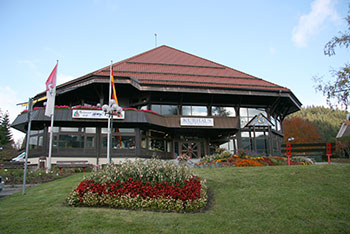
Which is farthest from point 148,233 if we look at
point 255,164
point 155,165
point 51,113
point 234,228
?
point 51,113

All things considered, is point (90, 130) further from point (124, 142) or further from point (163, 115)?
point (163, 115)

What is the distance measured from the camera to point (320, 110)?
306 feet

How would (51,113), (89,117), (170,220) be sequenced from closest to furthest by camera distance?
(170,220)
(51,113)
(89,117)

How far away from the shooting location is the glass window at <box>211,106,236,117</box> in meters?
27.8

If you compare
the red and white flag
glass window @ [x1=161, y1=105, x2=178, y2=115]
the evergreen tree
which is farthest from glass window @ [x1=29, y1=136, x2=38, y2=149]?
the evergreen tree

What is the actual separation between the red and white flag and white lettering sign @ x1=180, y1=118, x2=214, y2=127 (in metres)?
11.7

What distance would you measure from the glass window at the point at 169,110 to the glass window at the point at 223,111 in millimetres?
4076

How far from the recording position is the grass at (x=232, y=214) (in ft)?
20.4

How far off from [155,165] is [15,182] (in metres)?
10.8

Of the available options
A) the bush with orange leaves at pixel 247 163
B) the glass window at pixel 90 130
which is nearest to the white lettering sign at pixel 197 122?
the glass window at pixel 90 130

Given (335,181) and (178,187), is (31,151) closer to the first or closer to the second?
(178,187)

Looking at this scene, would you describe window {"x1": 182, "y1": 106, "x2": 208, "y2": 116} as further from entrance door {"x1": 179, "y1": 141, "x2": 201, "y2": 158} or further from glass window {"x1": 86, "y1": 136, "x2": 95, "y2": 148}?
glass window {"x1": 86, "y1": 136, "x2": 95, "y2": 148}

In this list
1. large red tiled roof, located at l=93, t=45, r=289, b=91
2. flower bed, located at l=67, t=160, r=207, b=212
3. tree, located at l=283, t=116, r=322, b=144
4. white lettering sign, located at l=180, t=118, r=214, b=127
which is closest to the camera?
flower bed, located at l=67, t=160, r=207, b=212

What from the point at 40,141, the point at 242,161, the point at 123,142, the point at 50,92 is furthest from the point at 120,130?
the point at 242,161
